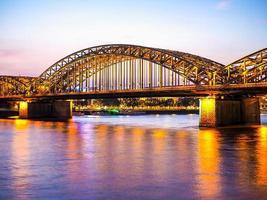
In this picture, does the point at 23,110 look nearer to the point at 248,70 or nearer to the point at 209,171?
the point at 248,70

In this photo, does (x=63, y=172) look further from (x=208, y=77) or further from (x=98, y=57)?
(x=98, y=57)

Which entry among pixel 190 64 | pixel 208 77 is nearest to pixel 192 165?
pixel 208 77

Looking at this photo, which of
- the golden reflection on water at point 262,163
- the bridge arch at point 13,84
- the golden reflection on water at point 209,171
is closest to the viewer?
the golden reflection on water at point 209,171

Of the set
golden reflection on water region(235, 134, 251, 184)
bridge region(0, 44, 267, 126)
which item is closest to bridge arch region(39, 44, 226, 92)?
bridge region(0, 44, 267, 126)

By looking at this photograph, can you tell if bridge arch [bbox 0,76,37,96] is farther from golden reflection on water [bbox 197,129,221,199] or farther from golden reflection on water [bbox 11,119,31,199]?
golden reflection on water [bbox 197,129,221,199]

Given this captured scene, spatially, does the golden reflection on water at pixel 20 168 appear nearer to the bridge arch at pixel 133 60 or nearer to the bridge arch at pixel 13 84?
the bridge arch at pixel 133 60

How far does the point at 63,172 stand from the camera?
24531mm

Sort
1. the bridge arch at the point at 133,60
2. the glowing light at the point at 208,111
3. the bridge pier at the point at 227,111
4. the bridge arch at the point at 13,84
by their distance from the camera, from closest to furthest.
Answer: the glowing light at the point at 208,111, the bridge pier at the point at 227,111, the bridge arch at the point at 133,60, the bridge arch at the point at 13,84

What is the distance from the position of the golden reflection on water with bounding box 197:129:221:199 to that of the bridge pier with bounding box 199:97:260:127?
3114 cm

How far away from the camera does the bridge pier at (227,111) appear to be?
69875 mm

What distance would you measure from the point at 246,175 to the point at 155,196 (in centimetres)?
683

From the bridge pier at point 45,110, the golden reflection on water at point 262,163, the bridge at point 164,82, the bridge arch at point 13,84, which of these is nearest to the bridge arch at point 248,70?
the bridge at point 164,82

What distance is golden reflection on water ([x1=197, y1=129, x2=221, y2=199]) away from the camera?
764 inches

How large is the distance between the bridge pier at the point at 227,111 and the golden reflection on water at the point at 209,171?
31.1 m
